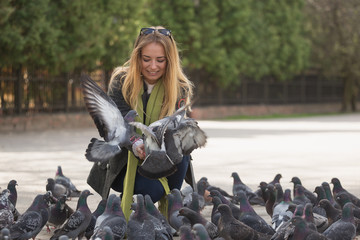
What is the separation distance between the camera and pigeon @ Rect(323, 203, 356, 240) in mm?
5859

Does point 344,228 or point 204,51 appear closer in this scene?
point 344,228

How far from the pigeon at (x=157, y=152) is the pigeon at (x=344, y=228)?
1502mm

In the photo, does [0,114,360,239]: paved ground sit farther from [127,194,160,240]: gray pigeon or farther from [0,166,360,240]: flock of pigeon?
[127,194,160,240]: gray pigeon

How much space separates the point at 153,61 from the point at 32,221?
177 centimetres

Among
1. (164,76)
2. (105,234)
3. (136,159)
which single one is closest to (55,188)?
(136,159)

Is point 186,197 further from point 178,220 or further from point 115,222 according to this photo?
point 115,222

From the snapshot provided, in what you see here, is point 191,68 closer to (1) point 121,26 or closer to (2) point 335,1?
(1) point 121,26

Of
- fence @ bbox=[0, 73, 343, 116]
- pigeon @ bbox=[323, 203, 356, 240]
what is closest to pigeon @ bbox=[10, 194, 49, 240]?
fence @ bbox=[0, 73, 343, 116]

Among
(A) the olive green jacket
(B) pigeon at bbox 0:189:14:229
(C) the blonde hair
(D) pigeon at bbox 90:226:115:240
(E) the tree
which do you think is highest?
(E) the tree

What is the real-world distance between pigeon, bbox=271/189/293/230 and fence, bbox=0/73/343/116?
1.36 meters

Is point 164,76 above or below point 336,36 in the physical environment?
below

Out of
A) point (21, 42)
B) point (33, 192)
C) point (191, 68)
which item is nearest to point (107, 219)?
point (33, 192)

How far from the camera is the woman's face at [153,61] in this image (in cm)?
609

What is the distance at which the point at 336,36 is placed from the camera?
41281 millimetres
